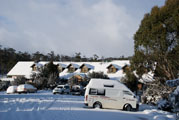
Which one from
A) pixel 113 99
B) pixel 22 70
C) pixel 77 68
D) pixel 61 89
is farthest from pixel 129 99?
pixel 22 70

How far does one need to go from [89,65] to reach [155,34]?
2955 centimetres

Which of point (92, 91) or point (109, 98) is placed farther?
point (92, 91)

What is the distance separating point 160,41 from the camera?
1998cm

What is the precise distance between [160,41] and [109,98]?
8.12 metres

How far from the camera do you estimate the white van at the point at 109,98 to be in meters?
16.1

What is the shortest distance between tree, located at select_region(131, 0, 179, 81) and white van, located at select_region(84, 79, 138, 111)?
20.9 ft

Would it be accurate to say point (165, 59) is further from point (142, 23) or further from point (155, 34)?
point (142, 23)

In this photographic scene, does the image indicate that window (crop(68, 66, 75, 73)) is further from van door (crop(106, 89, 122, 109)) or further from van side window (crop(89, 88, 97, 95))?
van door (crop(106, 89, 122, 109))

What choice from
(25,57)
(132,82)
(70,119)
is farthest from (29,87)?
(25,57)

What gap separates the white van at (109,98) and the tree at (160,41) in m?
6.38

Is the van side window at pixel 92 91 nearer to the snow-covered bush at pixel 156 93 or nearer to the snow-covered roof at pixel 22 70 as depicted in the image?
the snow-covered bush at pixel 156 93

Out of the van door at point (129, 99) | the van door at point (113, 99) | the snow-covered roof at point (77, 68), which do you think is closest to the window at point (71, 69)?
the snow-covered roof at point (77, 68)

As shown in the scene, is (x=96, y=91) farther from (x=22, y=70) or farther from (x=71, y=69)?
(x=22, y=70)

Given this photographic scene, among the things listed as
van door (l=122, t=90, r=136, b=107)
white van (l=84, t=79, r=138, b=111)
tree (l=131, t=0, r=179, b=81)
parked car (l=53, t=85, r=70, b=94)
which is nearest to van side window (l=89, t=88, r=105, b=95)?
white van (l=84, t=79, r=138, b=111)
